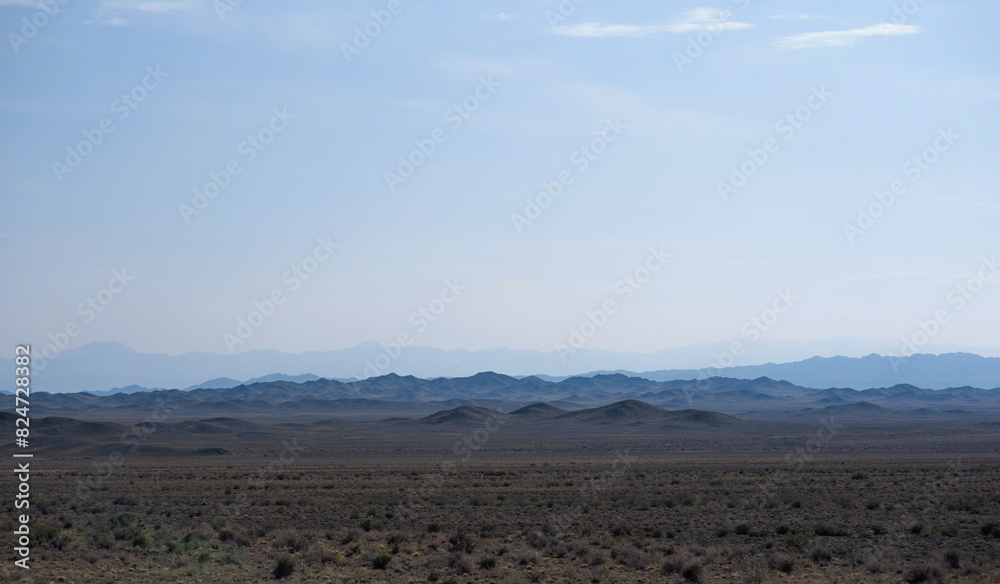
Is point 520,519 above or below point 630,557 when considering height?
below

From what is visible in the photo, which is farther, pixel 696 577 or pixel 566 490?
pixel 566 490

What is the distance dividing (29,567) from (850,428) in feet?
310

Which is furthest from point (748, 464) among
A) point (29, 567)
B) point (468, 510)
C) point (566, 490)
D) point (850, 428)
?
point (850, 428)

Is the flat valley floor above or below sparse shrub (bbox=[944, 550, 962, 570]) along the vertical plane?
below

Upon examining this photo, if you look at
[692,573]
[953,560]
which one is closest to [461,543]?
[692,573]

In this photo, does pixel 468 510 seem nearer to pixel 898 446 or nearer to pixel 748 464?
pixel 748 464

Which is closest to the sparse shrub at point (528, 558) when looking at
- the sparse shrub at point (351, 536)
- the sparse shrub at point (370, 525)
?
the sparse shrub at point (351, 536)

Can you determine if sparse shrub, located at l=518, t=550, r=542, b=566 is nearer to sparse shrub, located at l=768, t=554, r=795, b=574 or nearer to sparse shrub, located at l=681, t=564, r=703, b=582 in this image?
sparse shrub, located at l=681, t=564, r=703, b=582

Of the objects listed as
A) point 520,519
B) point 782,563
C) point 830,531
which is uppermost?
point 782,563

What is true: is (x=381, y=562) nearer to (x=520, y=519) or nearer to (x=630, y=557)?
(x=630, y=557)

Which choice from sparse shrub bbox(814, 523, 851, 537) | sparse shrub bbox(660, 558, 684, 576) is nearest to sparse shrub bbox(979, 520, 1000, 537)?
sparse shrub bbox(814, 523, 851, 537)

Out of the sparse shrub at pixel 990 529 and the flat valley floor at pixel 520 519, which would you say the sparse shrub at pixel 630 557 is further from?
the sparse shrub at pixel 990 529

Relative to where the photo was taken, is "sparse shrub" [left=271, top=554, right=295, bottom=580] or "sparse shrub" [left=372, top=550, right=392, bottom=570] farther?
"sparse shrub" [left=372, top=550, right=392, bottom=570]

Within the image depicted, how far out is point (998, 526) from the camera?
2239cm
